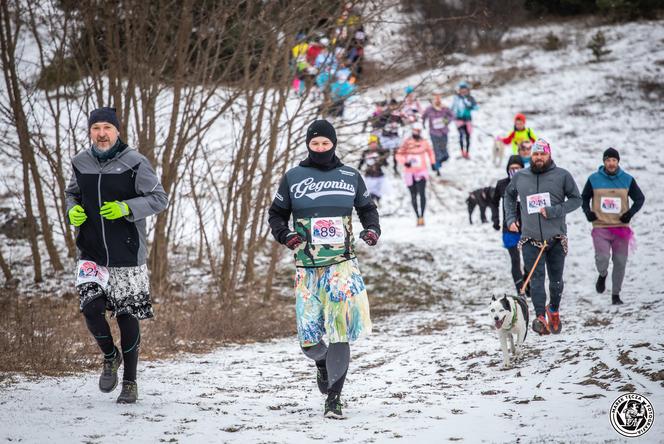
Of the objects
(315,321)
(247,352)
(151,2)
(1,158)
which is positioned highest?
(151,2)

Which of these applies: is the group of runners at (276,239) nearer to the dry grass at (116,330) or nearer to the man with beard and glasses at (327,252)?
the man with beard and glasses at (327,252)

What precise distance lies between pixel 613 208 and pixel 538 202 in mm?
2124

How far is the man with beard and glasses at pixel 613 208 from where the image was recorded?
32.1ft

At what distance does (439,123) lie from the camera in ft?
64.6

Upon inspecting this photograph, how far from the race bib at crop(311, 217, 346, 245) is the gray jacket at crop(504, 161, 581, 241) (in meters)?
3.58

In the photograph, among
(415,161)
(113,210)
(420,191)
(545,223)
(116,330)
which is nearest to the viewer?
(113,210)

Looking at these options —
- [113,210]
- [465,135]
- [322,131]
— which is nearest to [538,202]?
[322,131]

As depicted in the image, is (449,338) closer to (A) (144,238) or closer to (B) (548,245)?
(B) (548,245)

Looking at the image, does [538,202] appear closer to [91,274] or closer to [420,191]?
[91,274]

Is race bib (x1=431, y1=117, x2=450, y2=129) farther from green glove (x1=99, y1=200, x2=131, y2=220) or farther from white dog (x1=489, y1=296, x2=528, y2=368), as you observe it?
green glove (x1=99, y1=200, x2=131, y2=220)

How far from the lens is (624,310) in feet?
31.2

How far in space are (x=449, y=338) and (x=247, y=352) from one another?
2277mm

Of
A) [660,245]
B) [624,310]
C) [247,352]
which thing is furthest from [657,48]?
[247,352]

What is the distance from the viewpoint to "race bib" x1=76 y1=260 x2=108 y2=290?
16.6 feet
